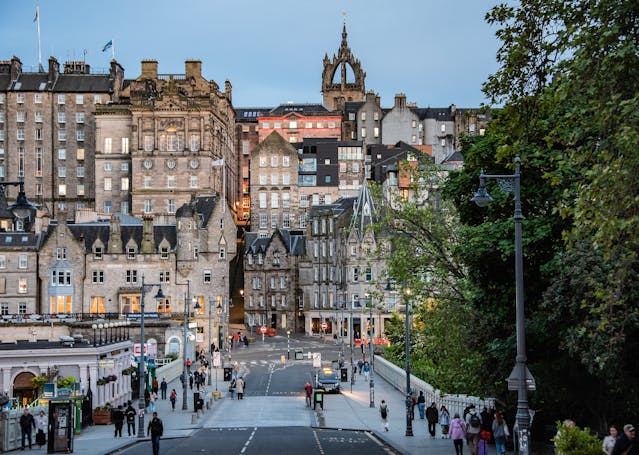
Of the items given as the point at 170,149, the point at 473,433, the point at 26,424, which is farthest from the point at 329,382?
the point at 170,149

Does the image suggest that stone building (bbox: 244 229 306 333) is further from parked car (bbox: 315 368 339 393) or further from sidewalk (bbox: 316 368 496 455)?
parked car (bbox: 315 368 339 393)

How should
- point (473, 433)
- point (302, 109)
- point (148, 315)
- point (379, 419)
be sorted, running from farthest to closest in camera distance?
point (302, 109) < point (148, 315) < point (379, 419) < point (473, 433)

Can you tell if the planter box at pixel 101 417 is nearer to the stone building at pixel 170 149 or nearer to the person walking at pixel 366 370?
the person walking at pixel 366 370

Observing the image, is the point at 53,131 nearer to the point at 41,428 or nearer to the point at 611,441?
the point at 41,428

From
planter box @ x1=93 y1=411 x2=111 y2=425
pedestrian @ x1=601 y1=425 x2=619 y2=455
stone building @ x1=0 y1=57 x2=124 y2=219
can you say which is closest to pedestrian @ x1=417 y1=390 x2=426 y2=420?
planter box @ x1=93 y1=411 x2=111 y2=425

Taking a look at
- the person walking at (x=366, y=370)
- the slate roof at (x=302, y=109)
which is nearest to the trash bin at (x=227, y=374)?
the person walking at (x=366, y=370)

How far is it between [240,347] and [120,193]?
45.8 meters

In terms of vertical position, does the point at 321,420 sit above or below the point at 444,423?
below

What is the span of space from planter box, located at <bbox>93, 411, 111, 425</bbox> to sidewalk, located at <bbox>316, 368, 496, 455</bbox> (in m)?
11.6

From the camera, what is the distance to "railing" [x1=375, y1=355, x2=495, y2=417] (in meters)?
48.6

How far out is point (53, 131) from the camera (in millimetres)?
166375

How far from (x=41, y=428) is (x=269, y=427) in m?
13.4

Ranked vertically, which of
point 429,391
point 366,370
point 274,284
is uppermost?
A: point 274,284

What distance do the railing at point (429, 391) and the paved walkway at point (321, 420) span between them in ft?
3.25
